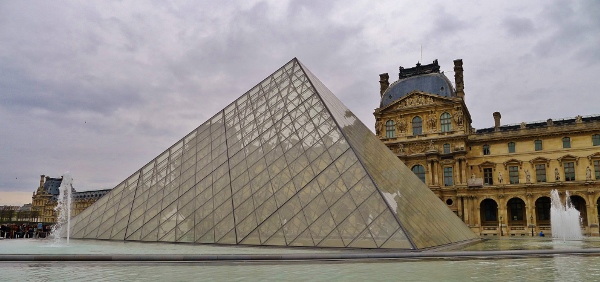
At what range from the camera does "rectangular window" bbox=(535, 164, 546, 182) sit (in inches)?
1661

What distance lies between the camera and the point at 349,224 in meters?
13.4

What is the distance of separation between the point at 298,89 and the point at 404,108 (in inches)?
1069

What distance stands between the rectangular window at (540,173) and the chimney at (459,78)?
10319 mm

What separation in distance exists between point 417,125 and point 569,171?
14227 millimetres

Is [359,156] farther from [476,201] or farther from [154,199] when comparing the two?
[476,201]

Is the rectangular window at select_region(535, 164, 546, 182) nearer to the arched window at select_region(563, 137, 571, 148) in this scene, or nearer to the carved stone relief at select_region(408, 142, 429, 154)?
the arched window at select_region(563, 137, 571, 148)

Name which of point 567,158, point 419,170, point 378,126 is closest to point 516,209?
point 567,158

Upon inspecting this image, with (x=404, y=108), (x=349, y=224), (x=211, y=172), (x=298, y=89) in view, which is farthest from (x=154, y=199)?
(x=404, y=108)

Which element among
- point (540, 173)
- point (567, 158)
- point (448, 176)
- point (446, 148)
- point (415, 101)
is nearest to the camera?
point (567, 158)

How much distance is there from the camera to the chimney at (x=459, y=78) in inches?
1861

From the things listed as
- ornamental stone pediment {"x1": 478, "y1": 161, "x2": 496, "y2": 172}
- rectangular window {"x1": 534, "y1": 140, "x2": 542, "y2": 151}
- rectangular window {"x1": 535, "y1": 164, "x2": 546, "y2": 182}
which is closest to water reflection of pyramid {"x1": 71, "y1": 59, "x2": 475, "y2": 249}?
ornamental stone pediment {"x1": 478, "y1": 161, "x2": 496, "y2": 172}

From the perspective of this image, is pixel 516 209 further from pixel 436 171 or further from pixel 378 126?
pixel 378 126

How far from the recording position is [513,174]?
43469 mm

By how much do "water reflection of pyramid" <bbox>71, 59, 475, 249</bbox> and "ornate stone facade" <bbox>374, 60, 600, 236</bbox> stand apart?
24.6m
